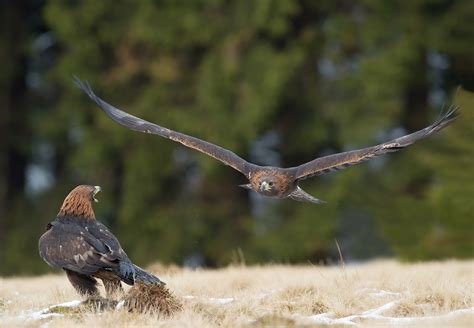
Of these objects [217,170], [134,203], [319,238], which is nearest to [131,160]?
[134,203]

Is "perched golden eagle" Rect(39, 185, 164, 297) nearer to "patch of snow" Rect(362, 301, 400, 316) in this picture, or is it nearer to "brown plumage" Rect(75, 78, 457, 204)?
"patch of snow" Rect(362, 301, 400, 316)

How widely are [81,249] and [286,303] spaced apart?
1.70 metres

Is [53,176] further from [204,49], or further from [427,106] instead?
[427,106]

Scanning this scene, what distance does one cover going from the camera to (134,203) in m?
23.2

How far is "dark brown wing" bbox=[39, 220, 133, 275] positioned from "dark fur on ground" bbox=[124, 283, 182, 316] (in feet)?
1.28

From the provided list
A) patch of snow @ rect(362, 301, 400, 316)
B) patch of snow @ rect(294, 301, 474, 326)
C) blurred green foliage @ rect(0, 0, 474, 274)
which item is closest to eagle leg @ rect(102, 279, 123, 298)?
patch of snow @ rect(294, 301, 474, 326)

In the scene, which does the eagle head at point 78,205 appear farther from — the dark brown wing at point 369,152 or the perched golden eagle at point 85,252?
the dark brown wing at point 369,152

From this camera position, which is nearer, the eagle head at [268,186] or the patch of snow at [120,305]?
the patch of snow at [120,305]

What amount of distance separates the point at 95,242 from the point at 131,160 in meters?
15.3

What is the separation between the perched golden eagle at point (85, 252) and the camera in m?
8.11

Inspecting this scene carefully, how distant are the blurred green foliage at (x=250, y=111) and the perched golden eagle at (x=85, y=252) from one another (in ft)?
37.7

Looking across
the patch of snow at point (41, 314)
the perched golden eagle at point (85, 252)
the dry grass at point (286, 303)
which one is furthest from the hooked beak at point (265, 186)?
the patch of snow at point (41, 314)

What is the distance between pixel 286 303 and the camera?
820cm

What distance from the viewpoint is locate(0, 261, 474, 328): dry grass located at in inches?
289
